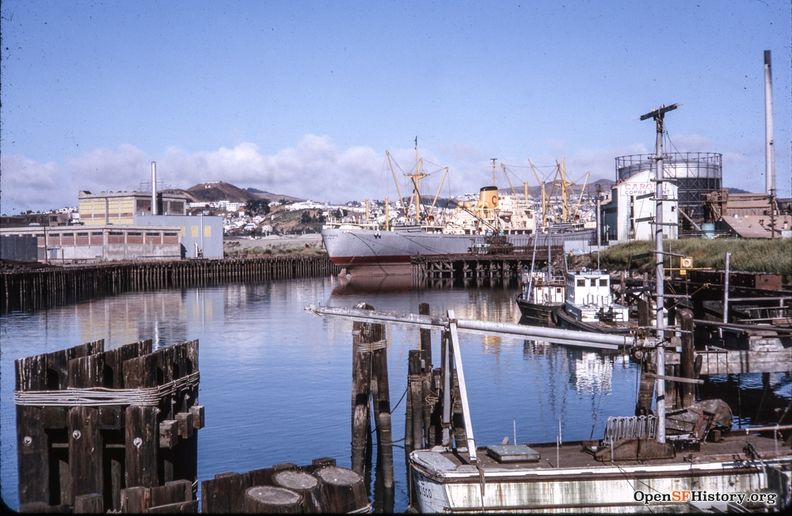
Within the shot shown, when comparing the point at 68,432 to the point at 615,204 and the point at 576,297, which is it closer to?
the point at 576,297

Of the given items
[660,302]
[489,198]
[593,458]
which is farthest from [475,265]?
[593,458]

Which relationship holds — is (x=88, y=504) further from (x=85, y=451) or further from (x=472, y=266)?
(x=472, y=266)

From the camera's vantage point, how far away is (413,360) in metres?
22.3

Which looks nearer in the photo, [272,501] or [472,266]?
[272,501]

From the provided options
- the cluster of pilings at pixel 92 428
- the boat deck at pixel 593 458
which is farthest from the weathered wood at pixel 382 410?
the cluster of pilings at pixel 92 428

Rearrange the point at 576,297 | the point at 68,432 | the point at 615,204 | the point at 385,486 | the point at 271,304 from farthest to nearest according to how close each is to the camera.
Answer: the point at 615,204, the point at 271,304, the point at 576,297, the point at 385,486, the point at 68,432

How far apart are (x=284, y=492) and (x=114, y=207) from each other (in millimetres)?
134836

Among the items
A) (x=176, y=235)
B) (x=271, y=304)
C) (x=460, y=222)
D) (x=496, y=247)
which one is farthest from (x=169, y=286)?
(x=460, y=222)

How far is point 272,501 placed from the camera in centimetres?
1193

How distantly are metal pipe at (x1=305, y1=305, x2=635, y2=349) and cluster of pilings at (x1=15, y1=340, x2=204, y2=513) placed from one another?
490 cm

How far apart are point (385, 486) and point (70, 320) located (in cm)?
4676

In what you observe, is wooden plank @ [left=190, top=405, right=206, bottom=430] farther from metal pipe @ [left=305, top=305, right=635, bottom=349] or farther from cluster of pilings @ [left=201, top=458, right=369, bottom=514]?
metal pipe @ [left=305, top=305, right=635, bottom=349]

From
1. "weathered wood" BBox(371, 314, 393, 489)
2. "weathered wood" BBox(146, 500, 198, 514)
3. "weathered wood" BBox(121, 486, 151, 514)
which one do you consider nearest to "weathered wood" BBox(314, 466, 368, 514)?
"weathered wood" BBox(146, 500, 198, 514)

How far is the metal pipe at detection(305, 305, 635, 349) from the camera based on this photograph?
16719 millimetres
